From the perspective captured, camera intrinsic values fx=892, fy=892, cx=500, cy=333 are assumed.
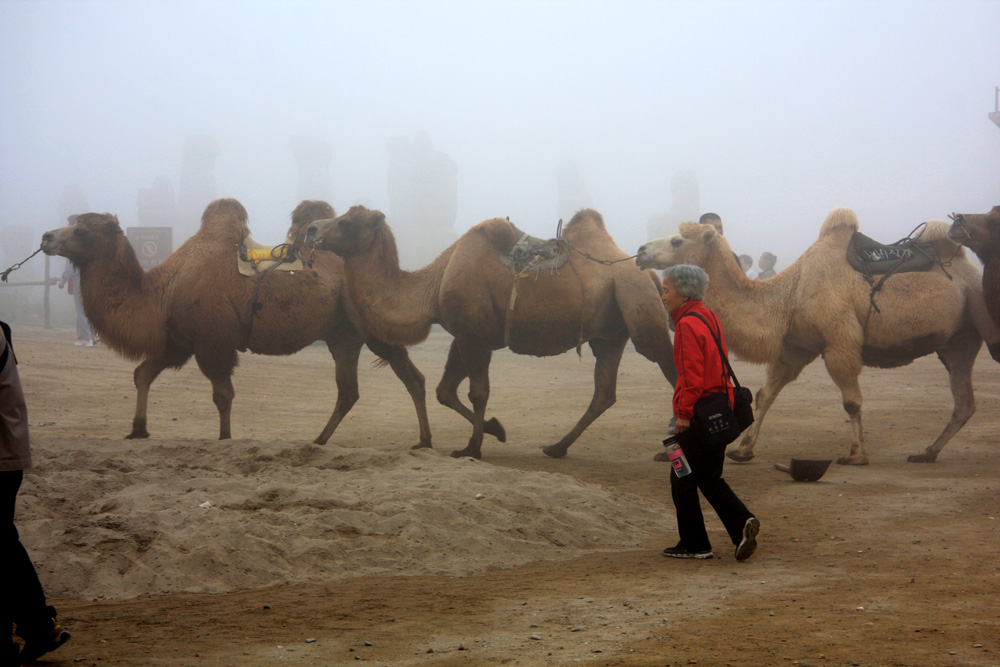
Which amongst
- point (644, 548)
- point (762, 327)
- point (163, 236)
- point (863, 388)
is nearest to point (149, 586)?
point (644, 548)

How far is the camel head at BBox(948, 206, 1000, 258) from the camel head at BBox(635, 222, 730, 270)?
2135 millimetres

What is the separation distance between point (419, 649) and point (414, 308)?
5812 millimetres

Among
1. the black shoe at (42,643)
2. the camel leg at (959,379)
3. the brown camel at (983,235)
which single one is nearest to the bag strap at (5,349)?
the black shoe at (42,643)

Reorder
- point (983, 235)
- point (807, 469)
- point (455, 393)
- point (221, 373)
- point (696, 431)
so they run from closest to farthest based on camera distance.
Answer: point (696, 431) → point (807, 469) → point (983, 235) → point (221, 373) → point (455, 393)

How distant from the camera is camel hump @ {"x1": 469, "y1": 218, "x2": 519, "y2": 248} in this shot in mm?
8781

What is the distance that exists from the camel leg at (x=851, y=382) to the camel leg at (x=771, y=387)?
403 millimetres

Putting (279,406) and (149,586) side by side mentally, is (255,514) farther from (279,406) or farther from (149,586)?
(279,406)

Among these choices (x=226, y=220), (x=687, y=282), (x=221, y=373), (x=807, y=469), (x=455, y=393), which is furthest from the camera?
(x=226, y=220)

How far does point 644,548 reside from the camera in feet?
17.3

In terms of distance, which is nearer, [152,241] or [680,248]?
[680,248]

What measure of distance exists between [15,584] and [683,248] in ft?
21.6

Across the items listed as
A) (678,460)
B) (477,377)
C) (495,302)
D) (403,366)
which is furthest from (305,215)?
(678,460)

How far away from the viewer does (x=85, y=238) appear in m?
8.76

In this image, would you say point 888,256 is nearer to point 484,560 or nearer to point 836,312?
point 836,312
